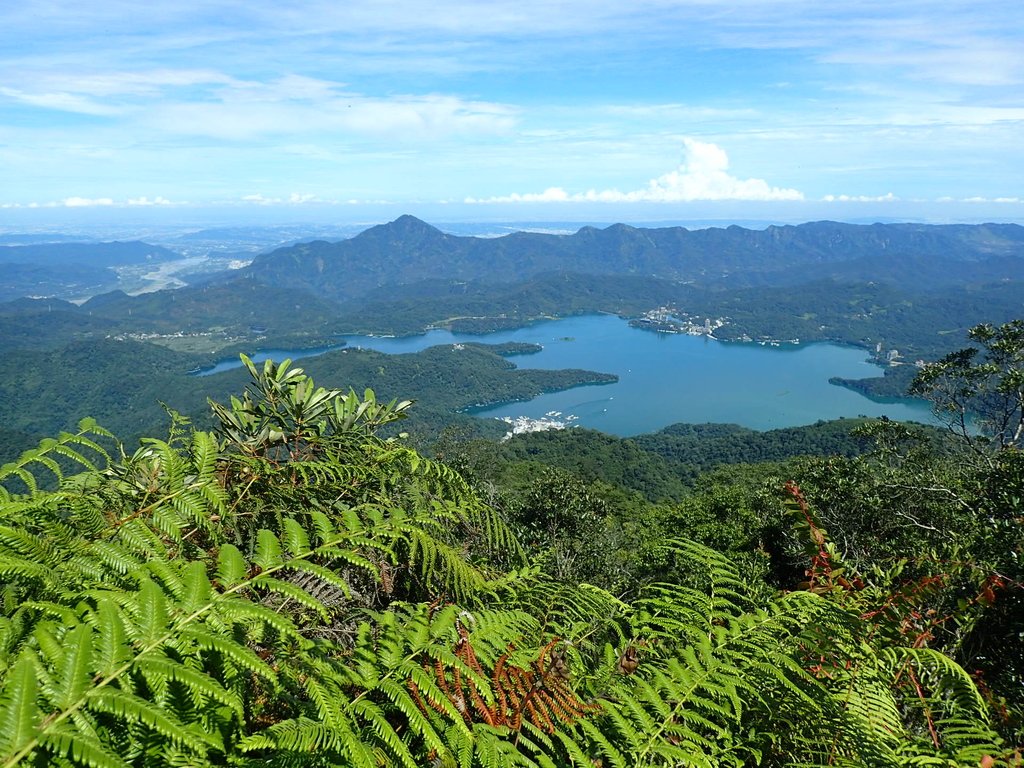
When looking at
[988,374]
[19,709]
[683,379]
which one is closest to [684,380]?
[683,379]

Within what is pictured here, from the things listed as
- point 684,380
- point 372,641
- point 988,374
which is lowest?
point 684,380

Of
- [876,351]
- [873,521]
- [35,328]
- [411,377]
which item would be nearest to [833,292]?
[876,351]

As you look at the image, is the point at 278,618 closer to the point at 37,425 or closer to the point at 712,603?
the point at 712,603


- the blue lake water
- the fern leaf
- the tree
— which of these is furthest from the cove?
the fern leaf

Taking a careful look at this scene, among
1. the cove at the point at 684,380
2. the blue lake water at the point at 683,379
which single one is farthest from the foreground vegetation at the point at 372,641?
the blue lake water at the point at 683,379

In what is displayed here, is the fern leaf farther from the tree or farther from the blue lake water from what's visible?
the blue lake water

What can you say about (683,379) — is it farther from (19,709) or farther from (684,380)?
(19,709)
